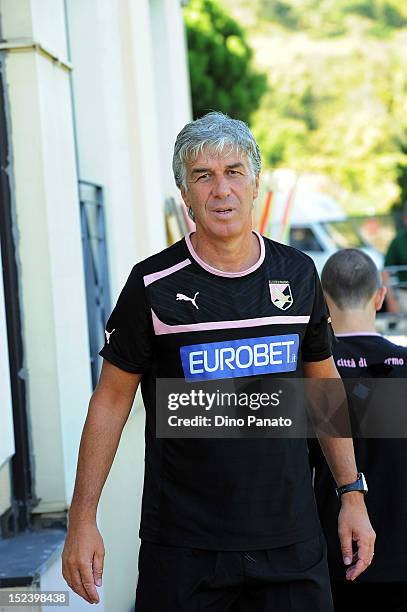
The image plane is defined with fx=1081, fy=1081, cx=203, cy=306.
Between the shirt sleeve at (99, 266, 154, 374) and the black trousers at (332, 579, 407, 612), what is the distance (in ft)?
4.73

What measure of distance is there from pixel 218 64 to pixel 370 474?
64.2 feet

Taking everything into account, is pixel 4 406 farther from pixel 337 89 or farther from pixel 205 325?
pixel 337 89

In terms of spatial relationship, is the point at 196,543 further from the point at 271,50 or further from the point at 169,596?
the point at 271,50

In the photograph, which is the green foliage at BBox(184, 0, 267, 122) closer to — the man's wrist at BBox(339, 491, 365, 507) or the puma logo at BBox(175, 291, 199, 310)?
the man's wrist at BBox(339, 491, 365, 507)

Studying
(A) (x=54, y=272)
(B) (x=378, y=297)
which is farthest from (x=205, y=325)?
(A) (x=54, y=272)

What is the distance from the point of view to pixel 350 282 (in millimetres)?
4023

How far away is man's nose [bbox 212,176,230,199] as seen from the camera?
9.55 feet

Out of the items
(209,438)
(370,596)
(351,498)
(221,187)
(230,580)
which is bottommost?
(370,596)

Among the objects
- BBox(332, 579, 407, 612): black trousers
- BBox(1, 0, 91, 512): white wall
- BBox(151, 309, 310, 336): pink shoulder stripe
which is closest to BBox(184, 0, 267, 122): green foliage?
BBox(1, 0, 91, 512): white wall

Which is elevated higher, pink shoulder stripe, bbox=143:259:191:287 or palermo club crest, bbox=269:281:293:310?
pink shoulder stripe, bbox=143:259:191:287

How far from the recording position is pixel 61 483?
14.7 ft

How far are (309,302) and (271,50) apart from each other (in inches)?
1903

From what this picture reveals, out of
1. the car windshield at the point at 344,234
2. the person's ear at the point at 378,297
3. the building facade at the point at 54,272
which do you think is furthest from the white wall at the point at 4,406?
the car windshield at the point at 344,234

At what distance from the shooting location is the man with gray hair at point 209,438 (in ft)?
9.26
